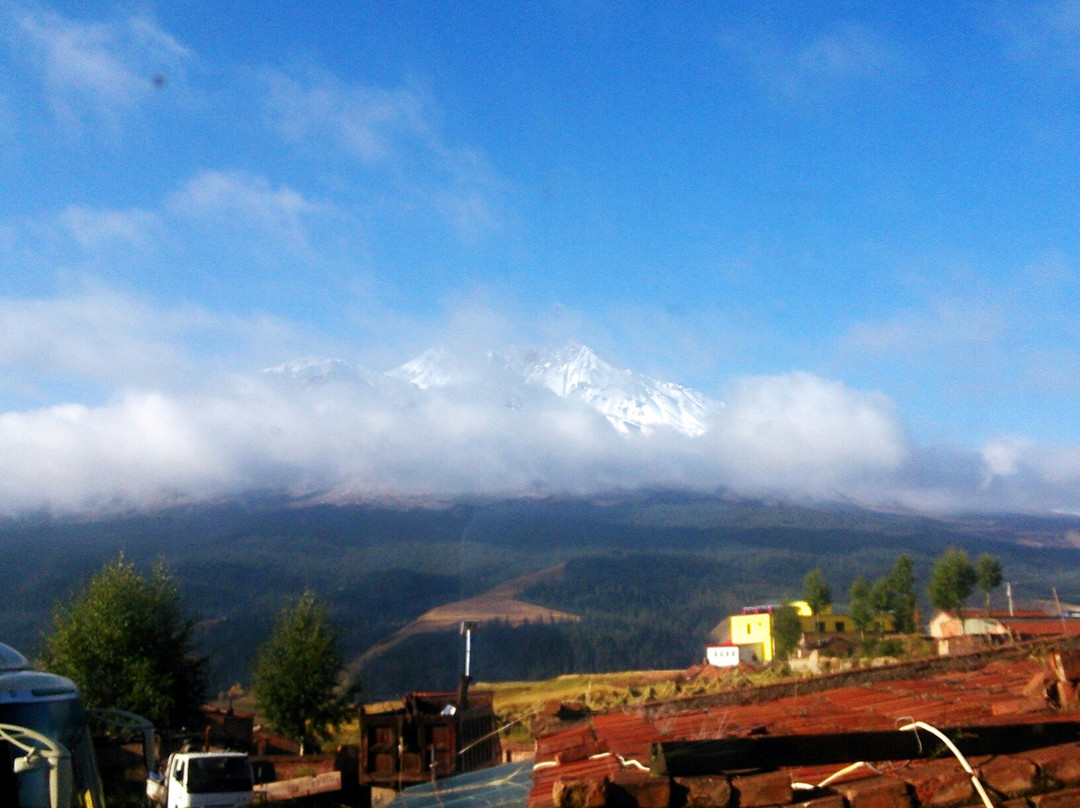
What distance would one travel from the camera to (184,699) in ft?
132

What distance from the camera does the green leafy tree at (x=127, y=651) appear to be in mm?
38375

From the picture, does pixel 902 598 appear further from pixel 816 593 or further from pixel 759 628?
pixel 759 628

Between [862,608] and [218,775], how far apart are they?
7647 centimetres

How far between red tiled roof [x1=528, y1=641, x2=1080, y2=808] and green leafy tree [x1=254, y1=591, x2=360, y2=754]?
38.2 m

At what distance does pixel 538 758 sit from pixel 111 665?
36.4 meters

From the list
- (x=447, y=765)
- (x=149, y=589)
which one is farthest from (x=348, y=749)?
(x=149, y=589)

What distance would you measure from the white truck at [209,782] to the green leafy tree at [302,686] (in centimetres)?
2530

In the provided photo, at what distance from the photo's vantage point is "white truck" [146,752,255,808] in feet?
64.8

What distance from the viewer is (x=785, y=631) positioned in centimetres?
8025

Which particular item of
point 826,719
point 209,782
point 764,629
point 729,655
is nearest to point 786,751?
point 826,719

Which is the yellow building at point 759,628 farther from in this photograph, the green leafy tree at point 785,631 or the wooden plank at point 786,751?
the wooden plank at point 786,751

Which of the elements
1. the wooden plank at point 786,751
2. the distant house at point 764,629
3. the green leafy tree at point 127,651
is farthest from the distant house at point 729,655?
the wooden plank at point 786,751

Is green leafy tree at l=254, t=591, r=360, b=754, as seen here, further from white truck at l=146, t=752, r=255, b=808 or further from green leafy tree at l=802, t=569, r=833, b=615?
green leafy tree at l=802, t=569, r=833, b=615

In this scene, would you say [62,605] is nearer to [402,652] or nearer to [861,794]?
[861,794]
